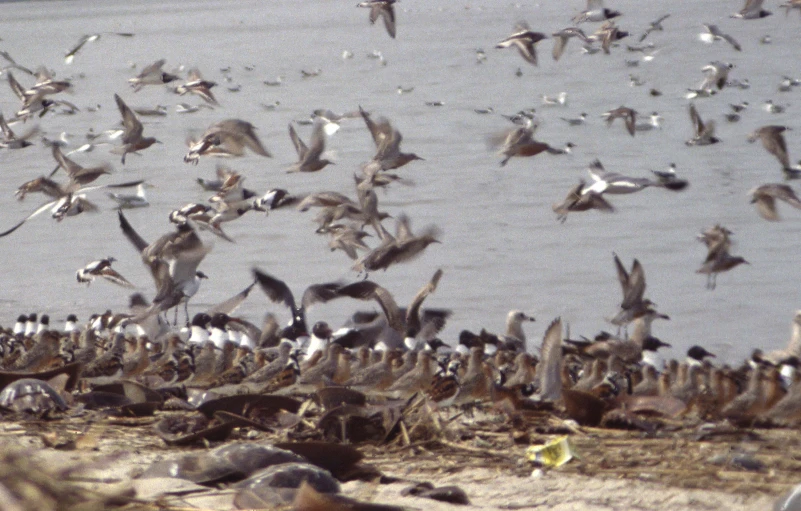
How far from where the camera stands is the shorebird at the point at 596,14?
18628mm

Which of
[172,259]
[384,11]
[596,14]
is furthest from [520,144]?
[596,14]

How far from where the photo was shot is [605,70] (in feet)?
151

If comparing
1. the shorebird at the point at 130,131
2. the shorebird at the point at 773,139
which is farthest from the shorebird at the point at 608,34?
the shorebird at the point at 130,131

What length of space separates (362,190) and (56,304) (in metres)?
5.20

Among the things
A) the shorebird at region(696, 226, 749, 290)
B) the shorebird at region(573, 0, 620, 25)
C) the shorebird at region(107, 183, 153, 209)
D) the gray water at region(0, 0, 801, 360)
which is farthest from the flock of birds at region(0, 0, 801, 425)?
the shorebird at region(107, 183, 153, 209)

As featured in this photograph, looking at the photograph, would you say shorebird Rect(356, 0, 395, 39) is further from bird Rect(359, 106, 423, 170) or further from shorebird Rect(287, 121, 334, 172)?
shorebird Rect(287, 121, 334, 172)

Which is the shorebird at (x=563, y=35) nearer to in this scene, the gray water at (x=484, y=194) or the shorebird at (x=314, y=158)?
the gray water at (x=484, y=194)

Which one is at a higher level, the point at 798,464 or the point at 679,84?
the point at 798,464

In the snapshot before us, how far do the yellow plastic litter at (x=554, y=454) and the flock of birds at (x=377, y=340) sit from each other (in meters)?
0.77

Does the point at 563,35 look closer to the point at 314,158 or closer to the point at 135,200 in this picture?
the point at 314,158

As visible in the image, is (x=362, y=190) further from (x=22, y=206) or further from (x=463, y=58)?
(x=463, y=58)

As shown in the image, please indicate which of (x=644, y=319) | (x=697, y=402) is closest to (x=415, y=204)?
(x=644, y=319)

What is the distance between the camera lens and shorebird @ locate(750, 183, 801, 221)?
38.4ft

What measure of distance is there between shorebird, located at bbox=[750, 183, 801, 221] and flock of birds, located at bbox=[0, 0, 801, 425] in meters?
0.03
